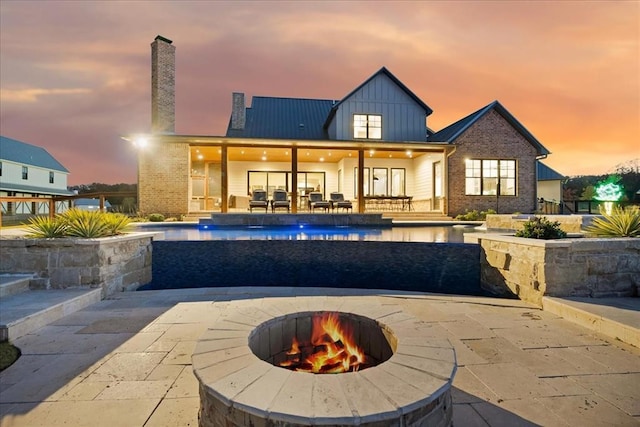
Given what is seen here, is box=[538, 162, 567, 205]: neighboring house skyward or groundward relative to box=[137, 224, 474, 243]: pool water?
skyward

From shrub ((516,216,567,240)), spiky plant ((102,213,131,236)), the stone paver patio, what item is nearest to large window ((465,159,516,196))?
shrub ((516,216,567,240))

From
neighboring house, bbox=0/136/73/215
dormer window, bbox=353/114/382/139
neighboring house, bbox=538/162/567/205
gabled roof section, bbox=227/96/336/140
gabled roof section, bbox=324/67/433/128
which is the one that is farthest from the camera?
neighboring house, bbox=0/136/73/215

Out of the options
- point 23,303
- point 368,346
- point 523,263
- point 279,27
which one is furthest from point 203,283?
point 279,27

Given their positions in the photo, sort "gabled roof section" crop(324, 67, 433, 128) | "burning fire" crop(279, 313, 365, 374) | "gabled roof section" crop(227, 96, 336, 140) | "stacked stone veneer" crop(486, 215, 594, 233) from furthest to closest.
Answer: "gabled roof section" crop(227, 96, 336, 140) → "gabled roof section" crop(324, 67, 433, 128) → "stacked stone veneer" crop(486, 215, 594, 233) → "burning fire" crop(279, 313, 365, 374)

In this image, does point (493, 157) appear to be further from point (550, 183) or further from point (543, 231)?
point (550, 183)

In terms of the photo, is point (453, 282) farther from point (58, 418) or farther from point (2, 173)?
point (2, 173)

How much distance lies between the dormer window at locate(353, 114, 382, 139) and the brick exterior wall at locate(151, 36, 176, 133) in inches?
363

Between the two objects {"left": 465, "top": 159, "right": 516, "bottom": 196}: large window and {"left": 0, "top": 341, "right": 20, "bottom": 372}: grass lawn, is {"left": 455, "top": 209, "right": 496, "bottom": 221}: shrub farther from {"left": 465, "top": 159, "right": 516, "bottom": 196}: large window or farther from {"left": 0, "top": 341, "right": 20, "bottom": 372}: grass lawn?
{"left": 0, "top": 341, "right": 20, "bottom": 372}: grass lawn

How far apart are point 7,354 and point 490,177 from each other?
1766 cm

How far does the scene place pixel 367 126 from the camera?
16688 mm

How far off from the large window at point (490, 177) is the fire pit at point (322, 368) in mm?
15279

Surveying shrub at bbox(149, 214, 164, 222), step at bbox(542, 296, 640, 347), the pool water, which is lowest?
step at bbox(542, 296, 640, 347)

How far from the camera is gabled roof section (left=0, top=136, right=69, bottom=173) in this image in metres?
32.7

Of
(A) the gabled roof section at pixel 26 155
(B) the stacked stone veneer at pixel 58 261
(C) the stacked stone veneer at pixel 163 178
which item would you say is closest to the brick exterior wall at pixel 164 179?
(C) the stacked stone veneer at pixel 163 178
